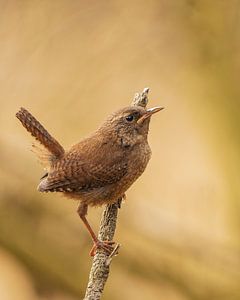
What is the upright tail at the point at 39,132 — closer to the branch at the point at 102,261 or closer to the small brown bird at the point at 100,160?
the small brown bird at the point at 100,160

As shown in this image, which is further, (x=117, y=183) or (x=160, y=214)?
(x=160, y=214)

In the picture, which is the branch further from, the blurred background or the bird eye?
the blurred background

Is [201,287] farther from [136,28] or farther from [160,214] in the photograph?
[136,28]

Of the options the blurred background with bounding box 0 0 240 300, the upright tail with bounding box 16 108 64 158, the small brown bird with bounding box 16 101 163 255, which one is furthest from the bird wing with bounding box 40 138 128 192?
the blurred background with bounding box 0 0 240 300

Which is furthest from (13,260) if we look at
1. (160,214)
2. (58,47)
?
(58,47)

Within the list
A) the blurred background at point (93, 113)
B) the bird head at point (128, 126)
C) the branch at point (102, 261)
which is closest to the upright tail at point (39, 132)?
the bird head at point (128, 126)

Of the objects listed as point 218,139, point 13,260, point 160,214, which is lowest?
point 13,260
